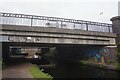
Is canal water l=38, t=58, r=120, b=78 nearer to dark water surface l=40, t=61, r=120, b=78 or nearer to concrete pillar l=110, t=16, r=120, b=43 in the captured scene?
dark water surface l=40, t=61, r=120, b=78

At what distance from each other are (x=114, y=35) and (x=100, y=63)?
5373mm

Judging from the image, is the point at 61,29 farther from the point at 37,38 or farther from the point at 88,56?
the point at 88,56

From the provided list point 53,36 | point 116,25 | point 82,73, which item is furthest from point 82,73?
point 116,25

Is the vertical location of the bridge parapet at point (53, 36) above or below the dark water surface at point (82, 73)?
above

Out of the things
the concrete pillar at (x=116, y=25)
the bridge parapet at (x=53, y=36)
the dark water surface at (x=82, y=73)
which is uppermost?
the concrete pillar at (x=116, y=25)

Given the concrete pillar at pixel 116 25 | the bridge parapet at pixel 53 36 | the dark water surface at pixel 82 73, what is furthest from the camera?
the concrete pillar at pixel 116 25

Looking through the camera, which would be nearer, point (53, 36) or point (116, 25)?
point (53, 36)

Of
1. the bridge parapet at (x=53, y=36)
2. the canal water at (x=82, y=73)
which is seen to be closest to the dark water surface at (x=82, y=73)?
the canal water at (x=82, y=73)

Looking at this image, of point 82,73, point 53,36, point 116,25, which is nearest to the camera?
point 82,73

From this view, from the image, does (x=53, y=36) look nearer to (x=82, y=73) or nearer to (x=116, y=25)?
(x=82, y=73)

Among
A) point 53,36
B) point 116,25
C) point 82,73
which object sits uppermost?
point 116,25

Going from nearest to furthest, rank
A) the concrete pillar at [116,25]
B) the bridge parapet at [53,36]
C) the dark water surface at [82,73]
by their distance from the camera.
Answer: the dark water surface at [82,73] < the bridge parapet at [53,36] < the concrete pillar at [116,25]

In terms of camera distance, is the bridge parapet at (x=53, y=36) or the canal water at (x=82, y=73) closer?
the canal water at (x=82, y=73)

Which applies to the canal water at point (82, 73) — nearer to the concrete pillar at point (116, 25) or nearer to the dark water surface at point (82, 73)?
the dark water surface at point (82, 73)
